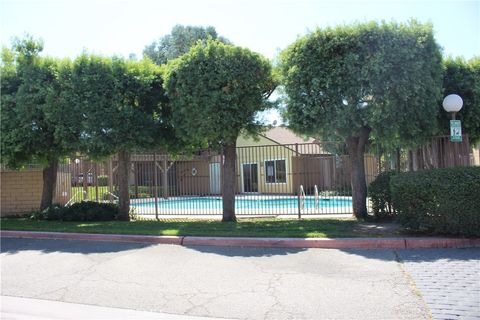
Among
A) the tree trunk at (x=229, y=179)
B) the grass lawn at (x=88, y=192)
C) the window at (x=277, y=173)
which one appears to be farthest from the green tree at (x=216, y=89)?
the window at (x=277, y=173)

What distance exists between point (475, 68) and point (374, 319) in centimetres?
923

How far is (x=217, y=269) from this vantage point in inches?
289

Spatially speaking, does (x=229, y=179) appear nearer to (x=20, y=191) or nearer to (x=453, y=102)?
(x=453, y=102)

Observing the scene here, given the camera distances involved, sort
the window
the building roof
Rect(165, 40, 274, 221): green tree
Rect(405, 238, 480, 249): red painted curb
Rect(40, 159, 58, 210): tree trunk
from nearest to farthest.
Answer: Rect(405, 238, 480, 249): red painted curb → Rect(165, 40, 274, 221): green tree → Rect(40, 159, 58, 210): tree trunk → the window → the building roof

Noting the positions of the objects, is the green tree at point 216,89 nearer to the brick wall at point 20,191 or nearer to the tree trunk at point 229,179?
the tree trunk at point 229,179

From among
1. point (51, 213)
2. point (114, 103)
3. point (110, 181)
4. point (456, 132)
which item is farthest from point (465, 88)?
point (110, 181)

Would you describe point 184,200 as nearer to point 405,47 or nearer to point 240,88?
point 240,88

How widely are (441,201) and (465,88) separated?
461 cm

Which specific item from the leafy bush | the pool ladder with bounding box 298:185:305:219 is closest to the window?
the pool ladder with bounding box 298:185:305:219

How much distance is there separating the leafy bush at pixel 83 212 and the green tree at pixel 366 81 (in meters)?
6.79

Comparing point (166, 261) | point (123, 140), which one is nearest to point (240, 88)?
point (123, 140)

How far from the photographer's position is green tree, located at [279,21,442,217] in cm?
1009

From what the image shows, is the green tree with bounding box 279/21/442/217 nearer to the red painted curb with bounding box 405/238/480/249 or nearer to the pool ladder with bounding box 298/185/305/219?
the pool ladder with bounding box 298/185/305/219

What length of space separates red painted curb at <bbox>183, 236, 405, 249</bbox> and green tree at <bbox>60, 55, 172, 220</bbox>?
4.56 m
